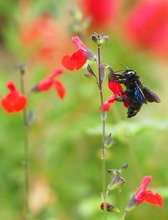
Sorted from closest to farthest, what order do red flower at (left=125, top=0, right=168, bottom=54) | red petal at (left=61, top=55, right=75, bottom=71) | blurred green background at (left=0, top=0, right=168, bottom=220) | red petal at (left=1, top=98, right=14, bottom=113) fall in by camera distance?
red petal at (left=61, top=55, right=75, bottom=71) < red petal at (left=1, top=98, right=14, bottom=113) < blurred green background at (left=0, top=0, right=168, bottom=220) < red flower at (left=125, top=0, right=168, bottom=54)

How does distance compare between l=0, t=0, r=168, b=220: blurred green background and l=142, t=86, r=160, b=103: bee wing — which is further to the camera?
l=0, t=0, r=168, b=220: blurred green background

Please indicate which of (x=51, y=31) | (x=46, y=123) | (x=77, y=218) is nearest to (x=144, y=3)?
(x=51, y=31)

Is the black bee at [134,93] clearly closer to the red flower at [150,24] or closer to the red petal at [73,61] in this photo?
the red petal at [73,61]

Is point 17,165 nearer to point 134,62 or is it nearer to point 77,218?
point 77,218

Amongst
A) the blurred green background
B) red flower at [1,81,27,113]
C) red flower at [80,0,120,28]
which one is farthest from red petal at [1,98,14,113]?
red flower at [80,0,120,28]

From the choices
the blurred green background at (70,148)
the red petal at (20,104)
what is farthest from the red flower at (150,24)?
the red petal at (20,104)

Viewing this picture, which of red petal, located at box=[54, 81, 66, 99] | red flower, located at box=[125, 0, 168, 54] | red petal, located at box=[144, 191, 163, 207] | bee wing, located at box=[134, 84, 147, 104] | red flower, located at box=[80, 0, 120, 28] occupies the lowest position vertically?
red petal, located at box=[144, 191, 163, 207]

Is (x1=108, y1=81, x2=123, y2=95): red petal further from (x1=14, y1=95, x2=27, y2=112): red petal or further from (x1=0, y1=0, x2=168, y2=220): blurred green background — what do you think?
(x1=0, y1=0, x2=168, y2=220): blurred green background
